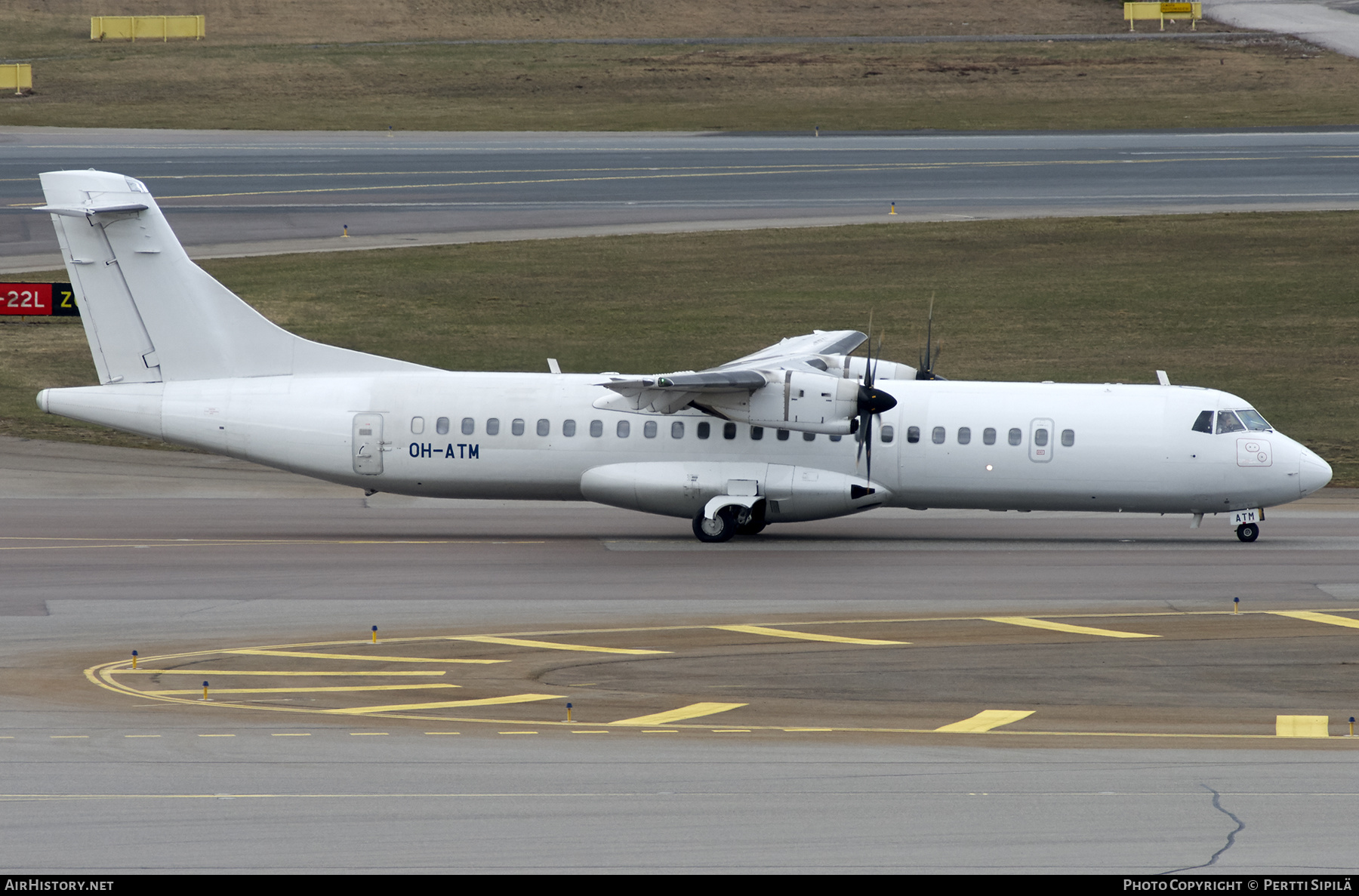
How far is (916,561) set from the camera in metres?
27.9

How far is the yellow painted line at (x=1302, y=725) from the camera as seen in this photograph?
17.5m

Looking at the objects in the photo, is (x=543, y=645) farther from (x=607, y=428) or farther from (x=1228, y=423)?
(x=1228, y=423)

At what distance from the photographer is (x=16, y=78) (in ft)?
265

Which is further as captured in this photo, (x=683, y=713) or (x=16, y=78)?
(x=16, y=78)

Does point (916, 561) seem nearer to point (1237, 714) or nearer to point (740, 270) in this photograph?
point (1237, 714)

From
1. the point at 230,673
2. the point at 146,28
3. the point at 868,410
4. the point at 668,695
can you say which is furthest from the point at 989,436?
the point at 146,28

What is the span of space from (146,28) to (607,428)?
75451 millimetres

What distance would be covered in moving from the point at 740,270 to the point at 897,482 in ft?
80.4

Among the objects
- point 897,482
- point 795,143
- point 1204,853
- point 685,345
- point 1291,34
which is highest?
point 1291,34

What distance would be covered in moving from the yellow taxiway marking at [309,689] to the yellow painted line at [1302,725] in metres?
9.54

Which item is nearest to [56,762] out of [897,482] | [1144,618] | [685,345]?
[1144,618]

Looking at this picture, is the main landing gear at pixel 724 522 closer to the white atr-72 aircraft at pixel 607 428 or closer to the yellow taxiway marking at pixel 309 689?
the white atr-72 aircraft at pixel 607 428

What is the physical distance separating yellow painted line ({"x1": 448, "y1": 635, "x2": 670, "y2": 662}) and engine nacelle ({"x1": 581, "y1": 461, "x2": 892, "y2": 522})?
26.1 feet
